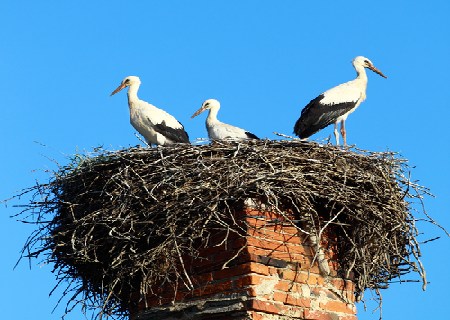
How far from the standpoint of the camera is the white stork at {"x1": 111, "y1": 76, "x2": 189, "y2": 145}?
9.64 metres

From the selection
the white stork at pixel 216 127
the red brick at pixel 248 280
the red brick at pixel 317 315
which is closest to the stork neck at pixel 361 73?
the white stork at pixel 216 127

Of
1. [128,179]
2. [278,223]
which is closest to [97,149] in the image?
[128,179]

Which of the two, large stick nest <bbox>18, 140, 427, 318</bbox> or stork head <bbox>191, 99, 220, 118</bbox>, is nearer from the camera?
large stick nest <bbox>18, 140, 427, 318</bbox>

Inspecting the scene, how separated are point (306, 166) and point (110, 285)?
178cm

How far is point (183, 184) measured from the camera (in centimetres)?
648

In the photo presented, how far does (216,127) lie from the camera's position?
32.6 feet

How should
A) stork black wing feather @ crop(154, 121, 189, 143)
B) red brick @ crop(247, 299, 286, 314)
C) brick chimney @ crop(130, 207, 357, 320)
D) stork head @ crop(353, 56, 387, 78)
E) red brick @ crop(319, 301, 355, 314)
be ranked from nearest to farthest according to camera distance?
red brick @ crop(247, 299, 286, 314) < brick chimney @ crop(130, 207, 357, 320) < red brick @ crop(319, 301, 355, 314) < stork black wing feather @ crop(154, 121, 189, 143) < stork head @ crop(353, 56, 387, 78)

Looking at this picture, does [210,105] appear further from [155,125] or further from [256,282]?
[256,282]

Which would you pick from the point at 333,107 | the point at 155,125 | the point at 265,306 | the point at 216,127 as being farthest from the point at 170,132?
the point at 265,306

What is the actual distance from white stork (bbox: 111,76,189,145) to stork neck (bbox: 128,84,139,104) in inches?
5.9

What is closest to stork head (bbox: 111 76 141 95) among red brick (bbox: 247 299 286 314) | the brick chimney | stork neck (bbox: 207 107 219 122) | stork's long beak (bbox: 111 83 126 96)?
stork's long beak (bbox: 111 83 126 96)

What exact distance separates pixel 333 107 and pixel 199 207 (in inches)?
163

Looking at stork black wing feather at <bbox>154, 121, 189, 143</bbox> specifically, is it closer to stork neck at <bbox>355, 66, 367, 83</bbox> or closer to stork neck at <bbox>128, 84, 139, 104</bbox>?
stork neck at <bbox>128, 84, 139, 104</bbox>

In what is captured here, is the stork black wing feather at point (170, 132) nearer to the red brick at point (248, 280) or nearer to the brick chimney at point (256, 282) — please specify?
the brick chimney at point (256, 282)
